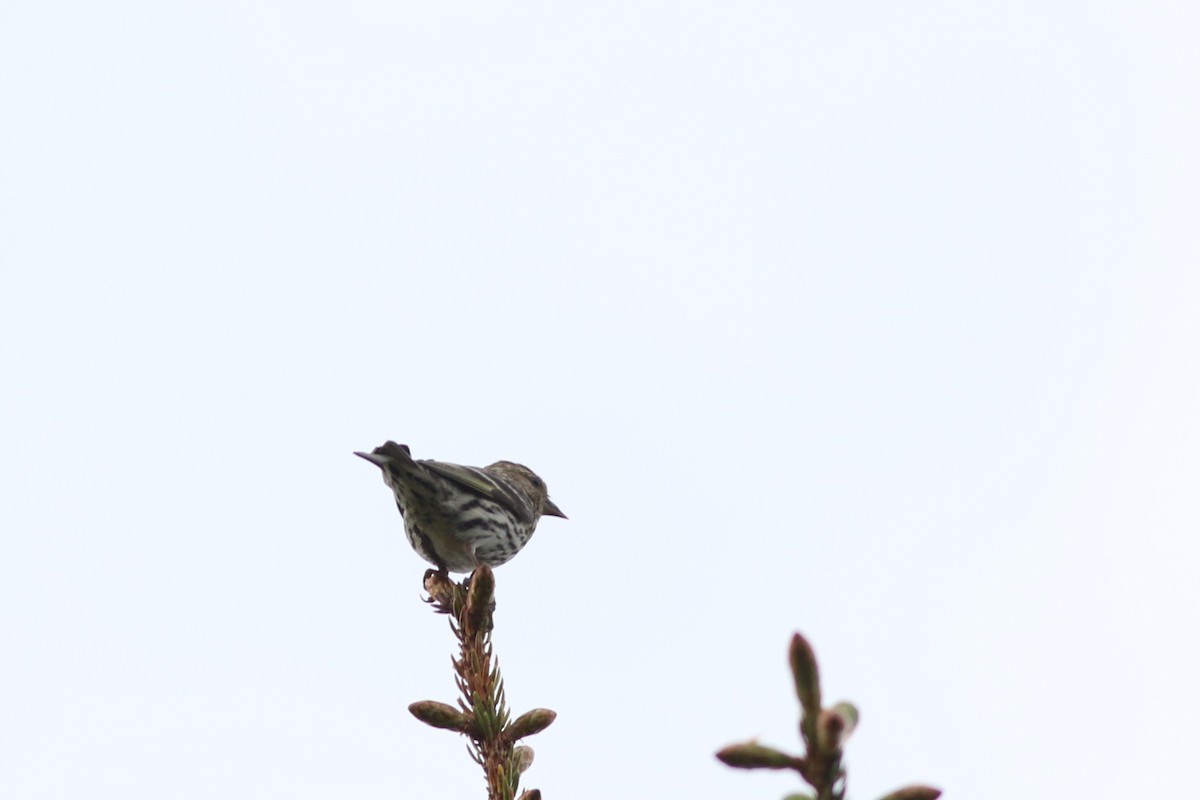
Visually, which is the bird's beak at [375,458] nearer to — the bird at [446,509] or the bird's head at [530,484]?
the bird at [446,509]

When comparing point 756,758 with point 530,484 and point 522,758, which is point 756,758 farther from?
point 530,484

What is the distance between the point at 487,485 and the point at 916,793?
626 centimetres

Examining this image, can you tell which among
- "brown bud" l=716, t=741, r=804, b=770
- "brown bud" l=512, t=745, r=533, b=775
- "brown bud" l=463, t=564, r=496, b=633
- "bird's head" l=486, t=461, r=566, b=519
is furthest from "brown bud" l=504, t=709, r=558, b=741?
"bird's head" l=486, t=461, r=566, b=519

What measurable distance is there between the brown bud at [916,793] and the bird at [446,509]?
528 cm

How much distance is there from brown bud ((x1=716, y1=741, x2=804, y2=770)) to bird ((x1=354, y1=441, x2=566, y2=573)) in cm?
527

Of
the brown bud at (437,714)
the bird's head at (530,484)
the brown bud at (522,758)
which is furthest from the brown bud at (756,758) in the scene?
the bird's head at (530,484)

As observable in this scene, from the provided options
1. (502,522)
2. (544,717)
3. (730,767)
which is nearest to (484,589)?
(544,717)

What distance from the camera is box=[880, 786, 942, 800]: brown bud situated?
3.81 feet

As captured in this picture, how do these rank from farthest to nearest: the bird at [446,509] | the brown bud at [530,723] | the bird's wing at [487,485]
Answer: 1. the bird's wing at [487,485]
2. the bird at [446,509]
3. the brown bud at [530,723]

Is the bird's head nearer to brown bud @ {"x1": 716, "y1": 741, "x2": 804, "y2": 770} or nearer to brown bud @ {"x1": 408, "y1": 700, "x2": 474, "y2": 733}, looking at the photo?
brown bud @ {"x1": 408, "y1": 700, "x2": 474, "y2": 733}

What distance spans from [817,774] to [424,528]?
231 inches

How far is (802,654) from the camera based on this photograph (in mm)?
1103

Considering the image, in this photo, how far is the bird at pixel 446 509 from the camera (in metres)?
6.77

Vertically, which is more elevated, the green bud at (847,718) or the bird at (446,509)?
the bird at (446,509)
